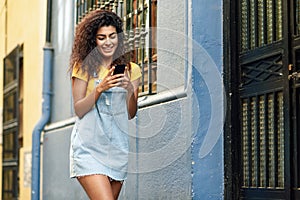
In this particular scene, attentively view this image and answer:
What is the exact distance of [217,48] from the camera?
6.08 metres

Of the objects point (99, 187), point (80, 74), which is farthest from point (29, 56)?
point (99, 187)

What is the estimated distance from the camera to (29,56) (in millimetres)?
12062

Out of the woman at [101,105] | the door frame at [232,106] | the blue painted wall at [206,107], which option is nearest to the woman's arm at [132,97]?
the woman at [101,105]

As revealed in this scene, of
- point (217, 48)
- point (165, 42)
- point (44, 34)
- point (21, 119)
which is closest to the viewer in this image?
point (217, 48)

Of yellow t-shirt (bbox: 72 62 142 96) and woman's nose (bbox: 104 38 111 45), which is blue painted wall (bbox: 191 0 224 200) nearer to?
yellow t-shirt (bbox: 72 62 142 96)

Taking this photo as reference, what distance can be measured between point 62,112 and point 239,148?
14.3 feet

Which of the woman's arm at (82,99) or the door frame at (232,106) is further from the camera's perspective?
the door frame at (232,106)

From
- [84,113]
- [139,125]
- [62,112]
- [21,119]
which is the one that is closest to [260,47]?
[84,113]

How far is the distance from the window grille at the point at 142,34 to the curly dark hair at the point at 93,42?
1201 millimetres

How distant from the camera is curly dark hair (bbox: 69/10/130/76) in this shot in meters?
5.38

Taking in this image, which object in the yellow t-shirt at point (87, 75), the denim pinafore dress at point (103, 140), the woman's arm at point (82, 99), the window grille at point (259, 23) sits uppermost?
the window grille at point (259, 23)

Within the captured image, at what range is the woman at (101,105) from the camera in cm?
515

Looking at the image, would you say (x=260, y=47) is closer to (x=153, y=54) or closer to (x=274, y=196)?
(x=274, y=196)

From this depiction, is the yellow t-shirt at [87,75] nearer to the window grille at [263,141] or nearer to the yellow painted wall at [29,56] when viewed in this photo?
the window grille at [263,141]
